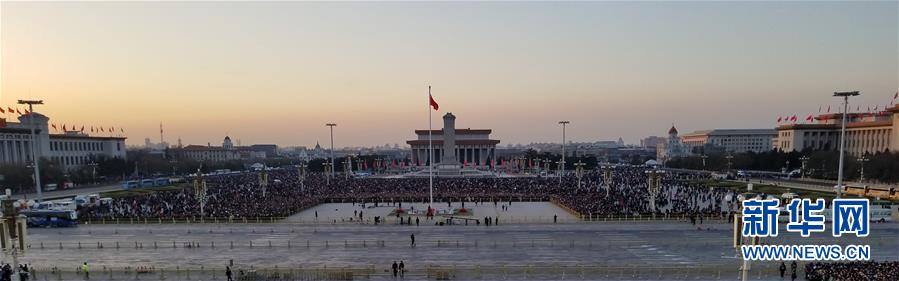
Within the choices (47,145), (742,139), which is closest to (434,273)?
(47,145)

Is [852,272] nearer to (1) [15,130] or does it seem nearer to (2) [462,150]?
(1) [15,130]

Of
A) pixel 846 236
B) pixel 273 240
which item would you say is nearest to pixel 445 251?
pixel 273 240

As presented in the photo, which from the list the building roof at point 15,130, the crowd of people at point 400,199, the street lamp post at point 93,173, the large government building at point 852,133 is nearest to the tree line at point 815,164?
the large government building at point 852,133

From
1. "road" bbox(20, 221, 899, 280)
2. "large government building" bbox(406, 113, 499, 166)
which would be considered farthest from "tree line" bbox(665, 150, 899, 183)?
"large government building" bbox(406, 113, 499, 166)

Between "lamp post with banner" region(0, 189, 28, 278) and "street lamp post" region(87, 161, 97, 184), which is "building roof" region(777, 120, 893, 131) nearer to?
"lamp post with banner" region(0, 189, 28, 278)

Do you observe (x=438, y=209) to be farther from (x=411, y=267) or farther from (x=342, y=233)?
(x=411, y=267)

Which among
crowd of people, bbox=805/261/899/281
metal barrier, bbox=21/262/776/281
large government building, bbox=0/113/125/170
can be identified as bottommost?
metal barrier, bbox=21/262/776/281

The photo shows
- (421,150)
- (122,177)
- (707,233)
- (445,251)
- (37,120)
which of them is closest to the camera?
(445,251)
